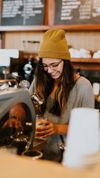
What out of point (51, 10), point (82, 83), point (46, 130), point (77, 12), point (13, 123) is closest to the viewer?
point (13, 123)

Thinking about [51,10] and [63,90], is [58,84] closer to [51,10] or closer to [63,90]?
[63,90]

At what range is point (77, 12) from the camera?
2576 mm

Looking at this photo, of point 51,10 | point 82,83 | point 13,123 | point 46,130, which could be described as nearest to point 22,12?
point 51,10

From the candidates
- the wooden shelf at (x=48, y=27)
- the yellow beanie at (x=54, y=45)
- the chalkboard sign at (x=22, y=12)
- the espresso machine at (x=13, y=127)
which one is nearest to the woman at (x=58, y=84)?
the yellow beanie at (x=54, y=45)

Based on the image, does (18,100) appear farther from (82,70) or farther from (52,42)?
(82,70)

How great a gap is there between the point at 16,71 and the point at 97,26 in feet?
3.78

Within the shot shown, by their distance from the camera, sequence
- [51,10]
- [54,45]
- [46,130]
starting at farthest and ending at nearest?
[51,10] < [54,45] < [46,130]

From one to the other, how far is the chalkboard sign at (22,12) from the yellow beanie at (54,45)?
4.57ft

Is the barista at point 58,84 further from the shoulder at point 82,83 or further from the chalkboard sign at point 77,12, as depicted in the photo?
the chalkboard sign at point 77,12

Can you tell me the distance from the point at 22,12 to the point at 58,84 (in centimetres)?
161

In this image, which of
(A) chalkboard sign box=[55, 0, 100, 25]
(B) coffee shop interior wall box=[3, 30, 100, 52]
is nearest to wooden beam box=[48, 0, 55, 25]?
(A) chalkboard sign box=[55, 0, 100, 25]

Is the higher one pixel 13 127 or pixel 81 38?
pixel 81 38

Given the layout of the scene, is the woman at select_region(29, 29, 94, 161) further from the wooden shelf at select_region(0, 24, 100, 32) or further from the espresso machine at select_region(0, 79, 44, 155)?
the wooden shelf at select_region(0, 24, 100, 32)

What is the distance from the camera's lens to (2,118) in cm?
79
